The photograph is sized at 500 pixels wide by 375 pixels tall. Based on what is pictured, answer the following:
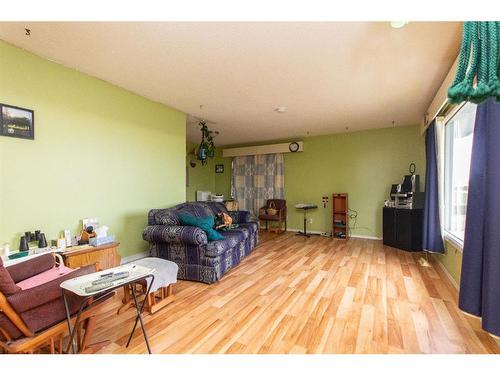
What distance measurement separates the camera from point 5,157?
2.07 meters

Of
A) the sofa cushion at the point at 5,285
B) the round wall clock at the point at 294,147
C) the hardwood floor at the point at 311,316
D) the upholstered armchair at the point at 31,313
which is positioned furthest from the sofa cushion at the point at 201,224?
the round wall clock at the point at 294,147

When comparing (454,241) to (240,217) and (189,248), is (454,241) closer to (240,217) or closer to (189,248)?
(240,217)

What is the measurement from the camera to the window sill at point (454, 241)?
8.27 feet

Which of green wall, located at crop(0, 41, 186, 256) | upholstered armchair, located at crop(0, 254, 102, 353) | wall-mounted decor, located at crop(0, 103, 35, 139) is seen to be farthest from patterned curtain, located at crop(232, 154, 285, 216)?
upholstered armchair, located at crop(0, 254, 102, 353)

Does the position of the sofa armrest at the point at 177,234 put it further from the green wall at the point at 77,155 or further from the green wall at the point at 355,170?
the green wall at the point at 355,170

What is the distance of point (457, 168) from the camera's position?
2.97 meters

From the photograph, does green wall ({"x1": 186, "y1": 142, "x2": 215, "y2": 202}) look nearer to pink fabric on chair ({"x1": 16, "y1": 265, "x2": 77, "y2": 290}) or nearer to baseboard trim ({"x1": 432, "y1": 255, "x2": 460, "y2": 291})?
pink fabric on chair ({"x1": 16, "y1": 265, "x2": 77, "y2": 290})

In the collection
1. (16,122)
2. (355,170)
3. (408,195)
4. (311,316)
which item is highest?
(16,122)

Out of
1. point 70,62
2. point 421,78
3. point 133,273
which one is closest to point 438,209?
point 421,78

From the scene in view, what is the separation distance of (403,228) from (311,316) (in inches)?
121

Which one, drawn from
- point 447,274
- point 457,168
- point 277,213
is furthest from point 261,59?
point 277,213

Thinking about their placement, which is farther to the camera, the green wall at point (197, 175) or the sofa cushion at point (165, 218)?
the green wall at point (197, 175)

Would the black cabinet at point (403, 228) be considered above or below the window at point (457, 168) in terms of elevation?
below

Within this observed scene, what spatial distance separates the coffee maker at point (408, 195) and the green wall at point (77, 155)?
4.22 m
